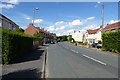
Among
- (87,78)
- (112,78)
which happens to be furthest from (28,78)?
(112,78)

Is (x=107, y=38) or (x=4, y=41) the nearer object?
(x=4, y=41)

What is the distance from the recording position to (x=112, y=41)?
107 ft

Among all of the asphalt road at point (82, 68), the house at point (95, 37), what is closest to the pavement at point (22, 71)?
the asphalt road at point (82, 68)

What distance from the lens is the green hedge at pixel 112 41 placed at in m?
30.7

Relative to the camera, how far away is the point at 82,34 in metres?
135

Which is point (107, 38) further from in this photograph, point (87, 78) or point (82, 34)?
point (82, 34)

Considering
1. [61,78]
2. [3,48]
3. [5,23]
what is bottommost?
[61,78]

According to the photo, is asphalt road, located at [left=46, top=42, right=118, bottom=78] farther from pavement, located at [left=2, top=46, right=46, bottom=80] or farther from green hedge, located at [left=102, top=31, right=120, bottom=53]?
green hedge, located at [left=102, top=31, right=120, bottom=53]

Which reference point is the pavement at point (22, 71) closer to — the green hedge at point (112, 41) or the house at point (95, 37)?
the green hedge at point (112, 41)

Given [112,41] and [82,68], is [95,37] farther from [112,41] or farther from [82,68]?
[82,68]

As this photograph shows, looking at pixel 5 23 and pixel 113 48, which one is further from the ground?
pixel 5 23

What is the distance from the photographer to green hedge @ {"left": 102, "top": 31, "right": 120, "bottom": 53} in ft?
101

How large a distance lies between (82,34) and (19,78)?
12602 cm

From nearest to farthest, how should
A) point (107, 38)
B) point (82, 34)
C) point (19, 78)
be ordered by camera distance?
point (19, 78)
point (107, 38)
point (82, 34)
